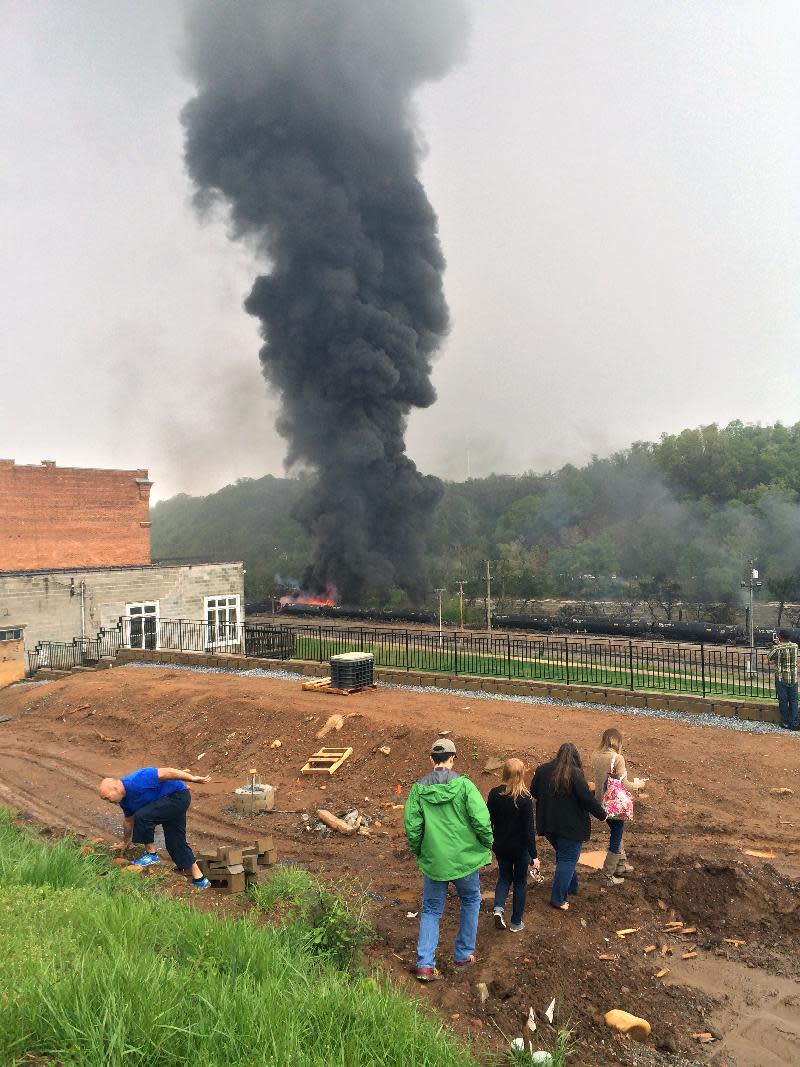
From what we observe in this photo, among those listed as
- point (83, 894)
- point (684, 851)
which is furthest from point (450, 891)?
point (83, 894)

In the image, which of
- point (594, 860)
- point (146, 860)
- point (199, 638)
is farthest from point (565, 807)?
point (199, 638)

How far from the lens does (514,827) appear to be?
612 centimetres

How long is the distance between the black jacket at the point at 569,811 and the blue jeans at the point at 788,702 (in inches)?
366

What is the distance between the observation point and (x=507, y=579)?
64875mm

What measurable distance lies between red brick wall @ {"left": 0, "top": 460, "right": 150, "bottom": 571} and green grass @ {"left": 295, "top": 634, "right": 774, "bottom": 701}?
58.6ft

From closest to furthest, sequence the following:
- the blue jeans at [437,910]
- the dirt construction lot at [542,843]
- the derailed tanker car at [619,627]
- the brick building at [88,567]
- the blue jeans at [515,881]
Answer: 1. the dirt construction lot at [542,843]
2. the blue jeans at [437,910]
3. the blue jeans at [515,881]
4. the brick building at [88,567]
5. the derailed tanker car at [619,627]

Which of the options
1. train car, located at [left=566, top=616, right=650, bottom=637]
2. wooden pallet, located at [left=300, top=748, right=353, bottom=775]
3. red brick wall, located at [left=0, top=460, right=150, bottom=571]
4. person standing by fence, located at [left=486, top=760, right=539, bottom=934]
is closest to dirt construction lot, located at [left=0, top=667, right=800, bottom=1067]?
wooden pallet, located at [left=300, top=748, right=353, bottom=775]

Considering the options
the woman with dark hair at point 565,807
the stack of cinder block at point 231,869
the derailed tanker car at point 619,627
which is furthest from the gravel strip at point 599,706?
the derailed tanker car at point 619,627

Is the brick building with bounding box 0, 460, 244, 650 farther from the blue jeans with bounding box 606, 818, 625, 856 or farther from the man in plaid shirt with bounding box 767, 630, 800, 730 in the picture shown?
the blue jeans with bounding box 606, 818, 625, 856

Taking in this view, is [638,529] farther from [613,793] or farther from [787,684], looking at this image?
[613,793]

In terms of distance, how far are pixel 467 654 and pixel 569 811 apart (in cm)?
1810

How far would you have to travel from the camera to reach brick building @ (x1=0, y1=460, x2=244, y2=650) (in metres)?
26.5

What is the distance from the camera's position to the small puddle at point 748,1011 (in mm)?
5055

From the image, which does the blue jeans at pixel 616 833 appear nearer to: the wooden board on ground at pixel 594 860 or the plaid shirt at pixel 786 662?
the wooden board on ground at pixel 594 860
